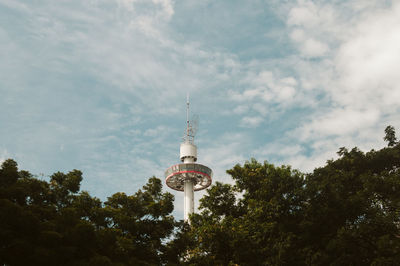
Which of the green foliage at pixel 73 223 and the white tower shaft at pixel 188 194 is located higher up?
the white tower shaft at pixel 188 194

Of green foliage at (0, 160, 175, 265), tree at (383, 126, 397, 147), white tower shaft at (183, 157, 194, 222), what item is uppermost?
white tower shaft at (183, 157, 194, 222)

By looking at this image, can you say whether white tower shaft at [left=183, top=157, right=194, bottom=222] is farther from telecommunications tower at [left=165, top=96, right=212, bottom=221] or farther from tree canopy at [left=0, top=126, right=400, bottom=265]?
tree canopy at [left=0, top=126, right=400, bottom=265]

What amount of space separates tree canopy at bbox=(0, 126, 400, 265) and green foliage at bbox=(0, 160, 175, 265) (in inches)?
2.1

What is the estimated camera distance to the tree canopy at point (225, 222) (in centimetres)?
1852

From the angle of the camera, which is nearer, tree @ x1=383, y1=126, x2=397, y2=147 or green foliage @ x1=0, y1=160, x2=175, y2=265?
green foliage @ x1=0, y1=160, x2=175, y2=265

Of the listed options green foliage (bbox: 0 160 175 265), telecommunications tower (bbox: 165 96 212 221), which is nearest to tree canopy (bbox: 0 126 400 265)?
green foliage (bbox: 0 160 175 265)

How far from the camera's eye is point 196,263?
977 inches

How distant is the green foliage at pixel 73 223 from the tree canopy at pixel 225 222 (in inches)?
2.1

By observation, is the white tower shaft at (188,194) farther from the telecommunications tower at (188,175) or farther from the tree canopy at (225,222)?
the tree canopy at (225,222)

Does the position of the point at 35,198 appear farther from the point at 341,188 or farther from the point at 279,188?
the point at 341,188

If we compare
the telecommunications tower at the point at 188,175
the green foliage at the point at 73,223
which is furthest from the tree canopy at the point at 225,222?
the telecommunications tower at the point at 188,175

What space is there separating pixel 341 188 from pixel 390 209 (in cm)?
338

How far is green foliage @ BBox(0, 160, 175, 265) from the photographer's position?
1695cm

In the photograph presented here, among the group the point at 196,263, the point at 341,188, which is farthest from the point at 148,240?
the point at 341,188
